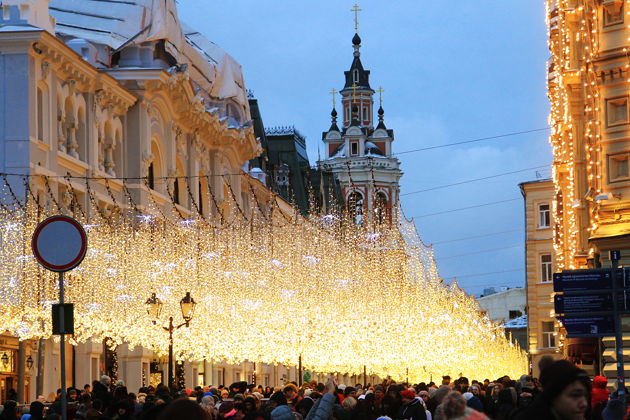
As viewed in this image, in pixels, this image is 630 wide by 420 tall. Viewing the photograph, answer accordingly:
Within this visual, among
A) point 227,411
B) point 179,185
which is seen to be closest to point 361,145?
point 179,185

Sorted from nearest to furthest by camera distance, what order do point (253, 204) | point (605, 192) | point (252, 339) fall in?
1. point (605, 192)
2. point (252, 339)
3. point (253, 204)

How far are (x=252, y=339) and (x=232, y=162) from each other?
2137cm

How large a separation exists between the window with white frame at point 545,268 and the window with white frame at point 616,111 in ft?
119

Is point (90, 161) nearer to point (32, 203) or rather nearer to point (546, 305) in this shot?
point (32, 203)

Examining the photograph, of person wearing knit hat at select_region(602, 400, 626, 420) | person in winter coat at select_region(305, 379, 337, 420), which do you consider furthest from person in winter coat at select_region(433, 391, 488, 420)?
person wearing knit hat at select_region(602, 400, 626, 420)

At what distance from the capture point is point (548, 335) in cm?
6494

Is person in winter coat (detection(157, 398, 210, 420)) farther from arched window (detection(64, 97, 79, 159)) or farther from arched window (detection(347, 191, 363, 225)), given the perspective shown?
arched window (detection(64, 97, 79, 159))

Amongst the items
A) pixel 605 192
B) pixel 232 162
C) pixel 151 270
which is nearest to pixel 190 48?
pixel 232 162

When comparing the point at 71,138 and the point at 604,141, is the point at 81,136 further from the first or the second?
the point at 604,141

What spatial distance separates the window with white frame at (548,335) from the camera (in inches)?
2542

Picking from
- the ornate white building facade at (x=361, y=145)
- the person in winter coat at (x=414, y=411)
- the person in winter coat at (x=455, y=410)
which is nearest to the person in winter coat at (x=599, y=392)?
the person in winter coat at (x=414, y=411)

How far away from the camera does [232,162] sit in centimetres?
6347

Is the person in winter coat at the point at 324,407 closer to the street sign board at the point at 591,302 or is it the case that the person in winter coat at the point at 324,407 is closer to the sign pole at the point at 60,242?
the sign pole at the point at 60,242

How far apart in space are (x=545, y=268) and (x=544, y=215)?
8.92 ft
